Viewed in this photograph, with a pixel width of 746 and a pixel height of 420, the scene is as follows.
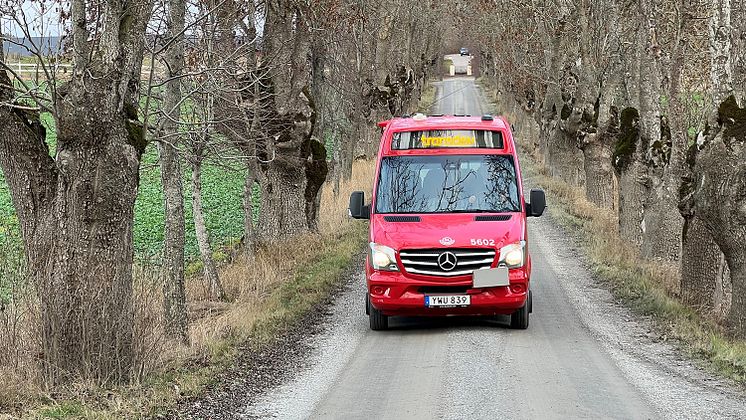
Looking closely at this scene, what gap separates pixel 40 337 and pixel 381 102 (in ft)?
103

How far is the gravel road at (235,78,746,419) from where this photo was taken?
897cm

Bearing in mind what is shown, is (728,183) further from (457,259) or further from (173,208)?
(173,208)

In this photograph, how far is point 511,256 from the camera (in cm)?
1251

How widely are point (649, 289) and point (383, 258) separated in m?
5.43

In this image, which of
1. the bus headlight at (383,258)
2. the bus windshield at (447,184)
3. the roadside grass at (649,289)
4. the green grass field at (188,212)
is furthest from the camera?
the green grass field at (188,212)

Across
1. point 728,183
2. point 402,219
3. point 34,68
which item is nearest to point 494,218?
point 402,219

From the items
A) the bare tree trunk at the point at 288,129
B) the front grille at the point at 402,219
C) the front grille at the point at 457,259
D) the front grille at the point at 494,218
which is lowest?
the front grille at the point at 457,259

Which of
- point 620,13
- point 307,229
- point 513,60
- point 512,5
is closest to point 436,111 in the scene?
point 513,60

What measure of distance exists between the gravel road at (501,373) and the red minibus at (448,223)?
1.52 ft

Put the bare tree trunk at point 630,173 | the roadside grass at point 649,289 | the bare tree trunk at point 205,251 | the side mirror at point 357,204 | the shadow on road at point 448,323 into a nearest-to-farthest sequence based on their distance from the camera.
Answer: the roadside grass at point 649,289, the side mirror at point 357,204, the shadow on road at point 448,323, the bare tree trunk at point 205,251, the bare tree trunk at point 630,173

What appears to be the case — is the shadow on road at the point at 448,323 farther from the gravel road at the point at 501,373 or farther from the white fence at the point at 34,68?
the white fence at the point at 34,68

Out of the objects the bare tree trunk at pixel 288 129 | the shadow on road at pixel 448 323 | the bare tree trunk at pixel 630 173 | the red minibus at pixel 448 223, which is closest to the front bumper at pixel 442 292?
the red minibus at pixel 448 223

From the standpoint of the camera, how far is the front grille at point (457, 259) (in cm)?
1246

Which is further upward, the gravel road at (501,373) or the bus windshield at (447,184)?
the bus windshield at (447,184)
